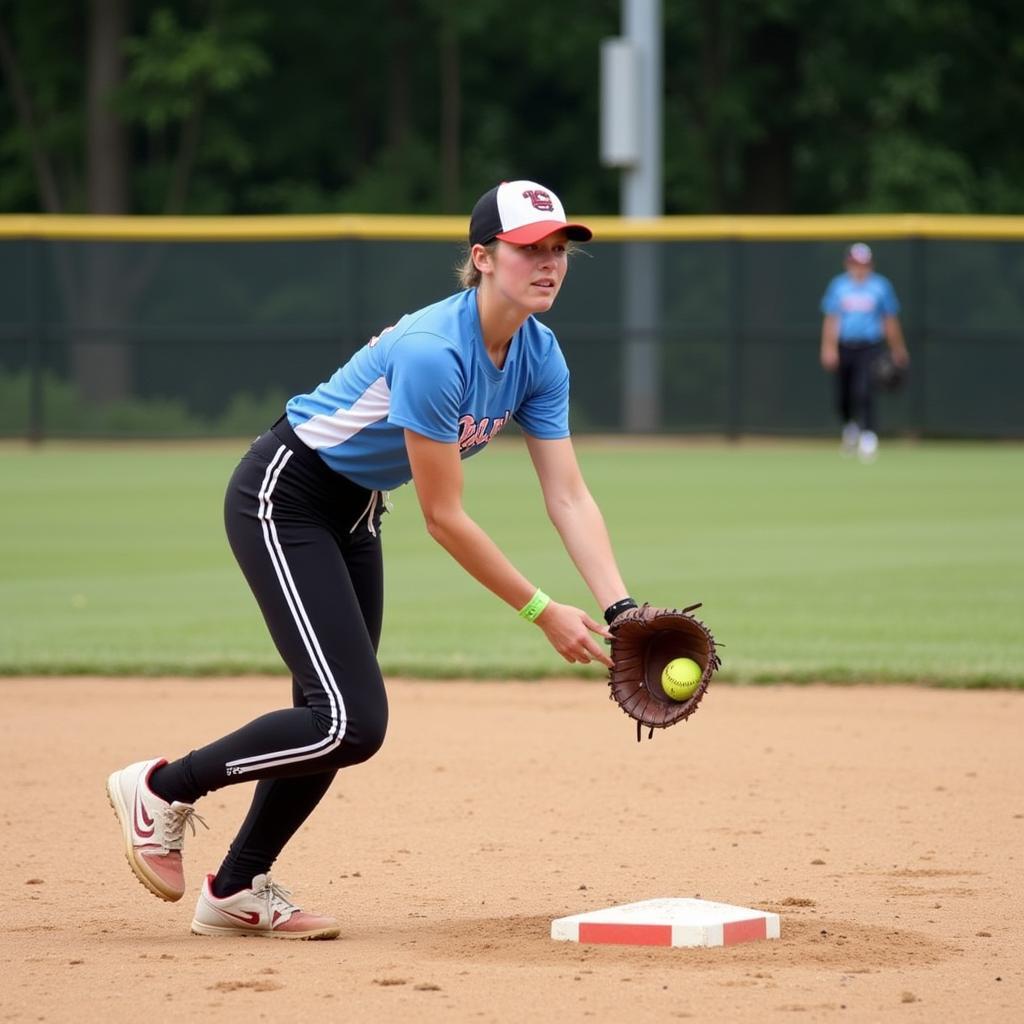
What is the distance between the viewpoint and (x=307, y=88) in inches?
1383

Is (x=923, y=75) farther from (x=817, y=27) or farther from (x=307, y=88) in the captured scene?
(x=307, y=88)

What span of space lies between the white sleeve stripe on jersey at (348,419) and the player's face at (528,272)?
37 centimetres

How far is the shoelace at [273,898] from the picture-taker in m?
4.70

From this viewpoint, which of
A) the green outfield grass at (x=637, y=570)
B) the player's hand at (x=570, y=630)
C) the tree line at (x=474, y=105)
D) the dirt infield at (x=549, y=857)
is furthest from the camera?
the tree line at (x=474, y=105)

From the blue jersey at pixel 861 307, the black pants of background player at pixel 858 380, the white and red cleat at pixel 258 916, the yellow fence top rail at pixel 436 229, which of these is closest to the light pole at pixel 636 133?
the yellow fence top rail at pixel 436 229

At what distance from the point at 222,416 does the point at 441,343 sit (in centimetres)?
1835

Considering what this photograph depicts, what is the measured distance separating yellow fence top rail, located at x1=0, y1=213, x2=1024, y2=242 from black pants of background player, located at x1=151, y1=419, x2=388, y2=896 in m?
17.4

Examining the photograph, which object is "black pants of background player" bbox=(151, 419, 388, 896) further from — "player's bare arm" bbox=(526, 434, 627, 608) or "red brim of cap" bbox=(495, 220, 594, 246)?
"red brim of cap" bbox=(495, 220, 594, 246)

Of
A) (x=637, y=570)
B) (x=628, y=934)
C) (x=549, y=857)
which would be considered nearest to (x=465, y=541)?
(x=628, y=934)

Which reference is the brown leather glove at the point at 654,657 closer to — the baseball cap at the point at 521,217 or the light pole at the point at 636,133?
the baseball cap at the point at 521,217

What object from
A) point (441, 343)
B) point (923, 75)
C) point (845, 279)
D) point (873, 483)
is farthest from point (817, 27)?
point (441, 343)

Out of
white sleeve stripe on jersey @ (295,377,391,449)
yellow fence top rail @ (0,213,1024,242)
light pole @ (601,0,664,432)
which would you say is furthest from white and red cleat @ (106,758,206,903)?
Answer: light pole @ (601,0,664,432)

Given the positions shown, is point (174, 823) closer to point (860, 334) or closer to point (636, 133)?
point (860, 334)

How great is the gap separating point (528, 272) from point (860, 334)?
15953mm
